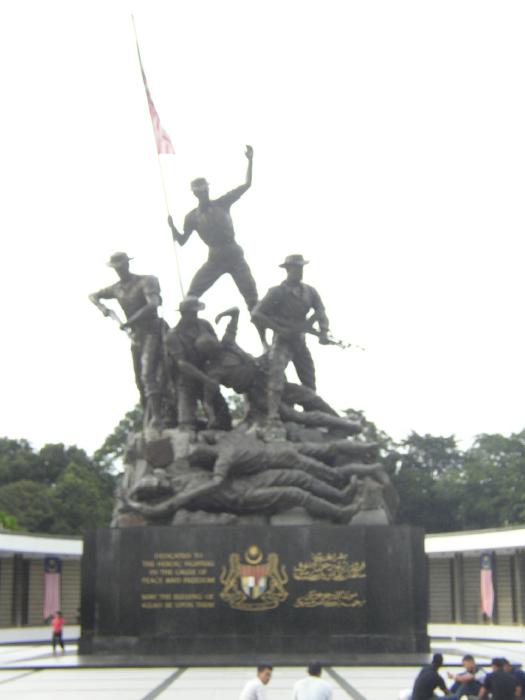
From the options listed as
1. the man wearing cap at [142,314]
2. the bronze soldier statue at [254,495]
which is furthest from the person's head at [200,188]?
the bronze soldier statue at [254,495]

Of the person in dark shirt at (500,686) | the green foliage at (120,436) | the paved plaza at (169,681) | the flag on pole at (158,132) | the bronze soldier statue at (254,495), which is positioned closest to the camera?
the person in dark shirt at (500,686)

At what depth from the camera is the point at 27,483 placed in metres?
51.0

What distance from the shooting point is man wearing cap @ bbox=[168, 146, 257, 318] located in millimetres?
19078

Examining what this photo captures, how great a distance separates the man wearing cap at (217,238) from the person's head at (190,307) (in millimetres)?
1389

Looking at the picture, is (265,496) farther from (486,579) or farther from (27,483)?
(27,483)

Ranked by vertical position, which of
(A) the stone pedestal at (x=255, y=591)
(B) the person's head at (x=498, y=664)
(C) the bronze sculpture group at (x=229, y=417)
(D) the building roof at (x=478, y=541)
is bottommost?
(B) the person's head at (x=498, y=664)

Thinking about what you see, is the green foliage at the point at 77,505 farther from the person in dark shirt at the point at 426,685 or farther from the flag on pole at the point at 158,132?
the person in dark shirt at the point at 426,685

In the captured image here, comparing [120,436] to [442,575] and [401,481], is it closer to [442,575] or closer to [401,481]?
[401,481]

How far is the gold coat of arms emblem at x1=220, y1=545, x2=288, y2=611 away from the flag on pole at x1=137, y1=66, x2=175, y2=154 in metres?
6.95

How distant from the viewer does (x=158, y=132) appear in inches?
774

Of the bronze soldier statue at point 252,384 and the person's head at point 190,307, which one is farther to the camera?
the bronze soldier statue at point 252,384

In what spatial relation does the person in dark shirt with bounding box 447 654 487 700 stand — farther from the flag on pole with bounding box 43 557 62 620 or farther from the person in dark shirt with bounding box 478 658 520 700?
the flag on pole with bounding box 43 557 62 620

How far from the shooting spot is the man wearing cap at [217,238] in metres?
19.1

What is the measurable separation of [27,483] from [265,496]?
35746 millimetres
